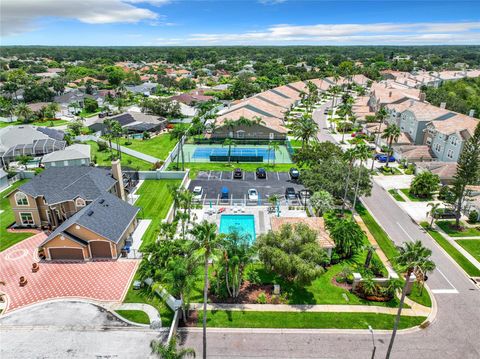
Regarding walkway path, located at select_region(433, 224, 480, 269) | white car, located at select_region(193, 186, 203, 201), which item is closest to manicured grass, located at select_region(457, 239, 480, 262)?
walkway path, located at select_region(433, 224, 480, 269)

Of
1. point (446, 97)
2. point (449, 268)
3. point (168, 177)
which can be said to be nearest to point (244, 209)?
point (168, 177)

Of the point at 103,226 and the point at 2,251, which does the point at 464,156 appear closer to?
the point at 103,226

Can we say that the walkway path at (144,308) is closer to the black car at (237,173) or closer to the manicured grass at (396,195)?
the black car at (237,173)

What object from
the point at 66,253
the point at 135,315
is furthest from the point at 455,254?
the point at 66,253

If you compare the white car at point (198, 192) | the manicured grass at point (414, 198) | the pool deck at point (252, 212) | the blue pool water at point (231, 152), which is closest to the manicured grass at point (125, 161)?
the blue pool water at point (231, 152)

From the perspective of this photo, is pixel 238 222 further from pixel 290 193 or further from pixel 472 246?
pixel 472 246

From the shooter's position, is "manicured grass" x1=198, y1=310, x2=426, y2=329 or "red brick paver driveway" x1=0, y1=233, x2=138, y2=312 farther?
"red brick paver driveway" x1=0, y1=233, x2=138, y2=312

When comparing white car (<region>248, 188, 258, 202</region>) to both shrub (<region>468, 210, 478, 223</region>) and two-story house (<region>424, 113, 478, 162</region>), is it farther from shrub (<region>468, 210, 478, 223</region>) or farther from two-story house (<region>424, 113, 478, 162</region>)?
two-story house (<region>424, 113, 478, 162</region>)
